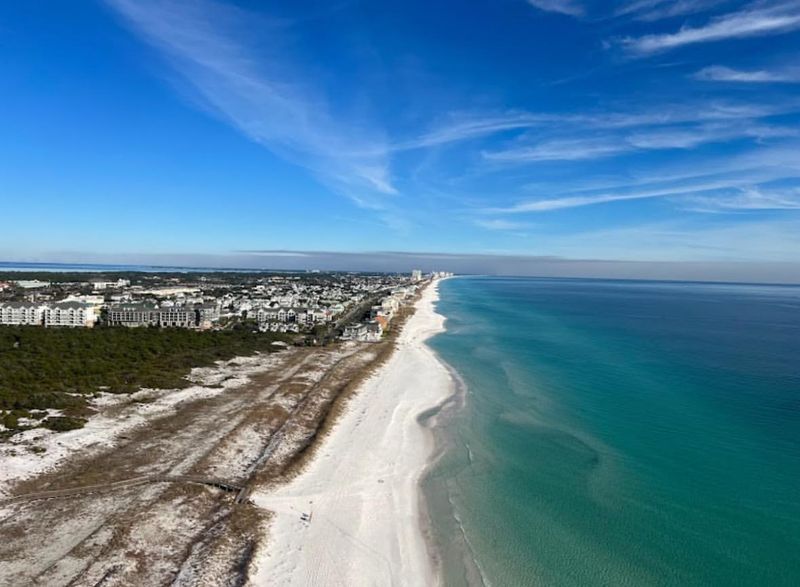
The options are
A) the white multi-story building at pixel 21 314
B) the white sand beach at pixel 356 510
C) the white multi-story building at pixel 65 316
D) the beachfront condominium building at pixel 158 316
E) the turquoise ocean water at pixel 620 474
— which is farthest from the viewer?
the beachfront condominium building at pixel 158 316

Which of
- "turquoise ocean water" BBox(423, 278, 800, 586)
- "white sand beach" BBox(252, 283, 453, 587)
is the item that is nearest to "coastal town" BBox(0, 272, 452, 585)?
"white sand beach" BBox(252, 283, 453, 587)

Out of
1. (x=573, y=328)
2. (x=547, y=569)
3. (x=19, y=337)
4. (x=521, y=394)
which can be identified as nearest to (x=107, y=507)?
(x=547, y=569)

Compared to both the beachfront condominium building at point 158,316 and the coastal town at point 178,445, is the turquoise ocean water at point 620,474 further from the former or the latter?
the beachfront condominium building at point 158,316

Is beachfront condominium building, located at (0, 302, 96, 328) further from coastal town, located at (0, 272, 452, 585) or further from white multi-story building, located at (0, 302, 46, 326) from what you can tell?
coastal town, located at (0, 272, 452, 585)

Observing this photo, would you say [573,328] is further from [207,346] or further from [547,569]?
[547,569]

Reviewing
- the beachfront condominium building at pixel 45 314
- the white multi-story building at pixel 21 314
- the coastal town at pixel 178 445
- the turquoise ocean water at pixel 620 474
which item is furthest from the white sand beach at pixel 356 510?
the white multi-story building at pixel 21 314

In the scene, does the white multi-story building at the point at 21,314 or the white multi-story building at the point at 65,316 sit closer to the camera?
the white multi-story building at the point at 21,314

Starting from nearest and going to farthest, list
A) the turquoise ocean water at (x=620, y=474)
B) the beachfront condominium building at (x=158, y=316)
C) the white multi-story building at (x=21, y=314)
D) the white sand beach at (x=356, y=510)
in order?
1. the white sand beach at (x=356, y=510)
2. the turquoise ocean water at (x=620, y=474)
3. the white multi-story building at (x=21, y=314)
4. the beachfront condominium building at (x=158, y=316)
